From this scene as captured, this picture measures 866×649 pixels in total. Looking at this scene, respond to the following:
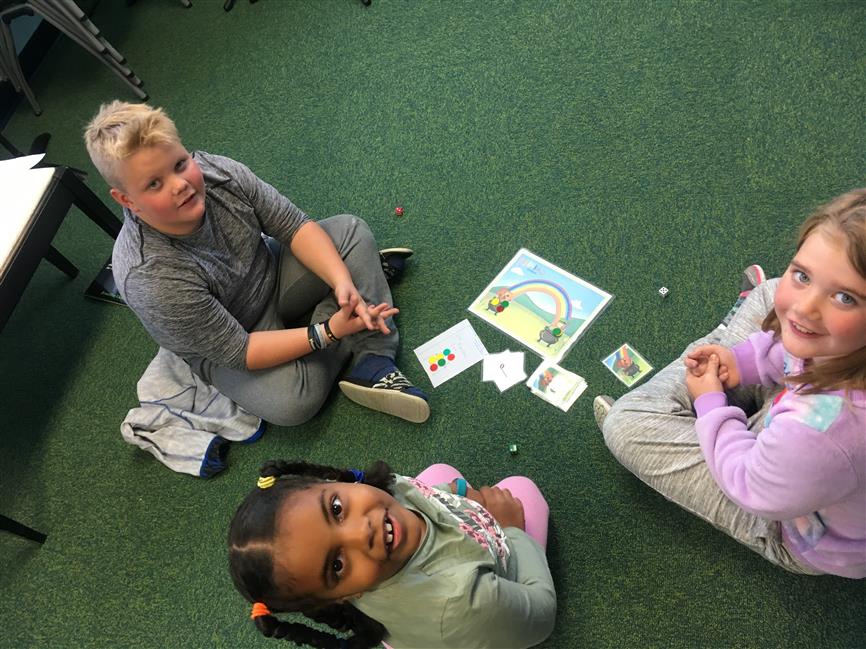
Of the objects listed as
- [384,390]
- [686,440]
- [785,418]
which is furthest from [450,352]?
[785,418]

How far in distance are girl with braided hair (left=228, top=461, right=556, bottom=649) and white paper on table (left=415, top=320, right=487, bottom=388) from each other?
642 millimetres

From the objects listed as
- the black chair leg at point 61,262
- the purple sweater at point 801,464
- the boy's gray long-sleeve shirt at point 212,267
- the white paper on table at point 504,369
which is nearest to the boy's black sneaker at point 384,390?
the white paper on table at point 504,369

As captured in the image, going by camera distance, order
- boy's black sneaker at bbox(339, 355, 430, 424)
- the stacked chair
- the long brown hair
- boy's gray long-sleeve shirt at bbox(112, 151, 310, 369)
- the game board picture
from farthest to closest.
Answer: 1. the stacked chair
2. the game board picture
3. boy's black sneaker at bbox(339, 355, 430, 424)
4. boy's gray long-sleeve shirt at bbox(112, 151, 310, 369)
5. the long brown hair

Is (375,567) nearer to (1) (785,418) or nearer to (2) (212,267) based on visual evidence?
(1) (785,418)

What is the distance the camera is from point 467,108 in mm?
2623

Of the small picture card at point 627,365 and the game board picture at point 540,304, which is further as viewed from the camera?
the game board picture at point 540,304

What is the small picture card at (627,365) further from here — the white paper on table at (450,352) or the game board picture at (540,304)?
the white paper on table at (450,352)

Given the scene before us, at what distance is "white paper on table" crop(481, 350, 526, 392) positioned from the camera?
6.29 ft

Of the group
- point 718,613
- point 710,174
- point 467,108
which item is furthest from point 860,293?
point 467,108

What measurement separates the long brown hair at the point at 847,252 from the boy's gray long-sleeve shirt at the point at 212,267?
4.78 ft

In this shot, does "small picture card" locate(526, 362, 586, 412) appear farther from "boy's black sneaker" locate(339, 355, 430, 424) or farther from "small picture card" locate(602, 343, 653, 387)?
"boy's black sneaker" locate(339, 355, 430, 424)

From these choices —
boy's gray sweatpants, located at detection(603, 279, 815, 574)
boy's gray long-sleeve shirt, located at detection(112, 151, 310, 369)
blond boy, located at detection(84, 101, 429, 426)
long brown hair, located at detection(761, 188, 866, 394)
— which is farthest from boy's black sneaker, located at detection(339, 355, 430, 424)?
long brown hair, located at detection(761, 188, 866, 394)

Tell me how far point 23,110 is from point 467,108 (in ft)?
8.86

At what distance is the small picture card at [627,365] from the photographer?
6.03 feet
